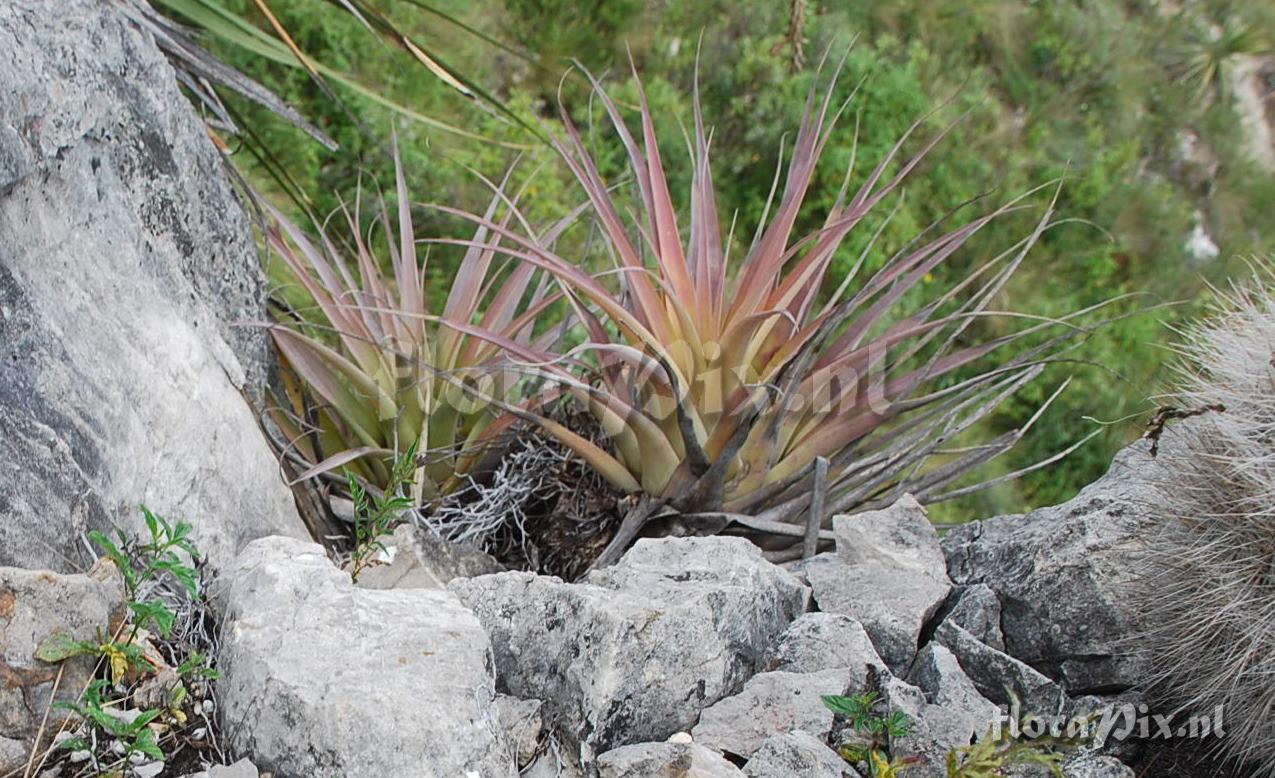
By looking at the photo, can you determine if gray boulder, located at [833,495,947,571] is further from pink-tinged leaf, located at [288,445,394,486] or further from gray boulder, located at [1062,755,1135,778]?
pink-tinged leaf, located at [288,445,394,486]

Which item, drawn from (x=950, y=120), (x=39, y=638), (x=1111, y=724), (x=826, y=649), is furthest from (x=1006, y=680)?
(x=950, y=120)

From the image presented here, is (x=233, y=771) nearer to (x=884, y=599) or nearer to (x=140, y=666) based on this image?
(x=140, y=666)

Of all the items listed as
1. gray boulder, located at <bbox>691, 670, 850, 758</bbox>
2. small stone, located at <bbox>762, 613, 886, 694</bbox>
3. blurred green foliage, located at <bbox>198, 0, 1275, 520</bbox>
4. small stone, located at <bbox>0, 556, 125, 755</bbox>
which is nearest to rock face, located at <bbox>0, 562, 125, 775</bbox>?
small stone, located at <bbox>0, 556, 125, 755</bbox>

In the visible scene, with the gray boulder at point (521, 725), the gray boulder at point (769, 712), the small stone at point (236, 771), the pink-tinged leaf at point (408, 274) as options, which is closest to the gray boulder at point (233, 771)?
the small stone at point (236, 771)

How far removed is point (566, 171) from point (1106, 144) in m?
4.03

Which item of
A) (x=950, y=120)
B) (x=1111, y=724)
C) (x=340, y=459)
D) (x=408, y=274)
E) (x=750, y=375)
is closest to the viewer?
(x=1111, y=724)

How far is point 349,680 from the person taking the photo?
4.97ft

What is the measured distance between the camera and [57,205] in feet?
6.47

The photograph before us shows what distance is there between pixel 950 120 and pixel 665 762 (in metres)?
6.25

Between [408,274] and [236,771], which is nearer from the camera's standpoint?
[236,771]

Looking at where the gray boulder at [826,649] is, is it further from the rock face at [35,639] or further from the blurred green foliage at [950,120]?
the blurred green foliage at [950,120]

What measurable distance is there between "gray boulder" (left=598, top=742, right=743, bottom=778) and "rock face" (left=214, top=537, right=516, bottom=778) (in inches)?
5.1

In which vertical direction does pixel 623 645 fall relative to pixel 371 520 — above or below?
above

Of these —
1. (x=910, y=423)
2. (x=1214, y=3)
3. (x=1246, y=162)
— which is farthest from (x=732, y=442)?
(x=1214, y=3)
